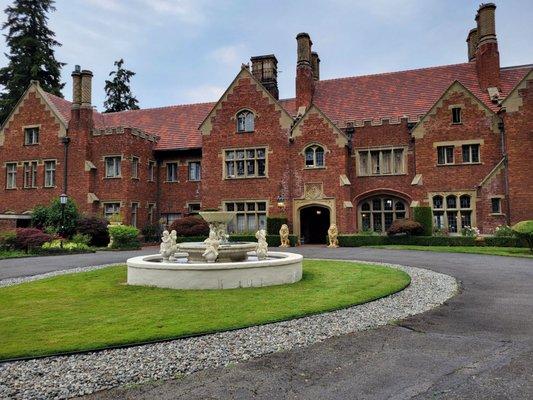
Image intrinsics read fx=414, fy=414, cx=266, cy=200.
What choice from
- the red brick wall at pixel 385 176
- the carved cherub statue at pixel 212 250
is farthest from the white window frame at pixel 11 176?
the carved cherub statue at pixel 212 250

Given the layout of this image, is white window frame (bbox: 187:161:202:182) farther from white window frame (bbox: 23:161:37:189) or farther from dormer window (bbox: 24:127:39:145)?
dormer window (bbox: 24:127:39:145)

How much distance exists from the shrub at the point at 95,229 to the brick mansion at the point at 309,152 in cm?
319

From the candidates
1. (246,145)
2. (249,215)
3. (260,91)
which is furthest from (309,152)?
(249,215)

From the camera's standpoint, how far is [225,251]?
11.6 meters

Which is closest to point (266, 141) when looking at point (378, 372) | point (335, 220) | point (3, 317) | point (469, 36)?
point (335, 220)

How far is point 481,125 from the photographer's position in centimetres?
2388

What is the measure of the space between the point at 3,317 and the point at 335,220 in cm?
2019

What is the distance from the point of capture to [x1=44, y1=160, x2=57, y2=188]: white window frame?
30.2 metres

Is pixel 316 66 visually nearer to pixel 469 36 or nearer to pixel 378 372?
pixel 469 36

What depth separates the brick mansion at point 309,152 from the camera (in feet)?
78.2

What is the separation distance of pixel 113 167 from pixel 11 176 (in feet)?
30.2

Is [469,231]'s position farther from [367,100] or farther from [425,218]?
[367,100]

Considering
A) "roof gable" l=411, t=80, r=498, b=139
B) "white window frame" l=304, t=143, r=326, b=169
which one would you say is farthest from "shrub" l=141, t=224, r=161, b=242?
"roof gable" l=411, t=80, r=498, b=139

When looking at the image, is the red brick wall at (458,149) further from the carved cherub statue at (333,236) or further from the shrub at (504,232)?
the carved cherub statue at (333,236)
